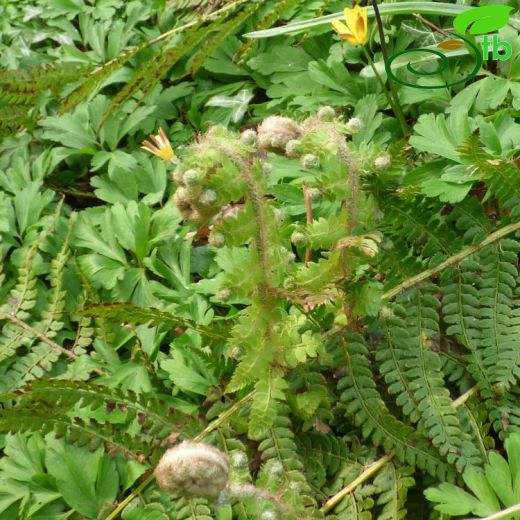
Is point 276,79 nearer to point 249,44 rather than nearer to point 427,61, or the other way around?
point 249,44

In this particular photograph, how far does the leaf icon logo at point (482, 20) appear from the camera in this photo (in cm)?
163

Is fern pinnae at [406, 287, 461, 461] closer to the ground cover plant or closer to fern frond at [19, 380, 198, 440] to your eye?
the ground cover plant

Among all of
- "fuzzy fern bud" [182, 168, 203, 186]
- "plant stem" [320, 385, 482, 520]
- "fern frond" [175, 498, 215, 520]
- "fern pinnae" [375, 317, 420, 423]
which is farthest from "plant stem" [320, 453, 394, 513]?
"fuzzy fern bud" [182, 168, 203, 186]

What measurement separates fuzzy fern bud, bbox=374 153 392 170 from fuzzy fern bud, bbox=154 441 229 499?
59 centimetres

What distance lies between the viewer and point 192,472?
3.19 ft

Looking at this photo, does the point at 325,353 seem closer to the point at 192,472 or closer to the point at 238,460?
the point at 238,460

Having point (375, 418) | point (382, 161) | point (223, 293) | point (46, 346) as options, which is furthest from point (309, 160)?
point (46, 346)

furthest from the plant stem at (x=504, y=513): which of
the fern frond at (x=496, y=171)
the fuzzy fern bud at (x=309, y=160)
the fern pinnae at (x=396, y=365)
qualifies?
the fuzzy fern bud at (x=309, y=160)

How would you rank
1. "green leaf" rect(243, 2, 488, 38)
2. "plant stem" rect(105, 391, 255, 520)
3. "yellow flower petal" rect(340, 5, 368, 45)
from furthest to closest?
"green leaf" rect(243, 2, 488, 38) → "yellow flower petal" rect(340, 5, 368, 45) → "plant stem" rect(105, 391, 255, 520)

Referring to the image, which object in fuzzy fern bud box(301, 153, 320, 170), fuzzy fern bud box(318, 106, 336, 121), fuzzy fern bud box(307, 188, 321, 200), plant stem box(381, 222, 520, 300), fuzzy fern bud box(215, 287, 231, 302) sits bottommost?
plant stem box(381, 222, 520, 300)

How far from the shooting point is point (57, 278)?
168cm

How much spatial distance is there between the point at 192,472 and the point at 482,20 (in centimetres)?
126

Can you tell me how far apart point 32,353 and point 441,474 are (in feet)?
3.13
